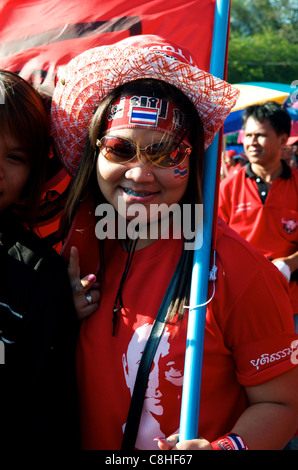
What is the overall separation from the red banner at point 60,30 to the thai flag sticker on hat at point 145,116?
1.95 feet

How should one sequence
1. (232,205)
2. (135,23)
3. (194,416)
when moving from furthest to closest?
(232,205) < (135,23) < (194,416)

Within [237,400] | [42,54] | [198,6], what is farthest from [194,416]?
[42,54]

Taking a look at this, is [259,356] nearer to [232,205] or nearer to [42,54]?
[42,54]

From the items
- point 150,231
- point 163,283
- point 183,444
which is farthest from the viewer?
point 150,231

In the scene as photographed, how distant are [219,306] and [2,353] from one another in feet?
2.12

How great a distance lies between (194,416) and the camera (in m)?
1.35

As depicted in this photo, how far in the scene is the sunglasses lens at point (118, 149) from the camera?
1.50 meters

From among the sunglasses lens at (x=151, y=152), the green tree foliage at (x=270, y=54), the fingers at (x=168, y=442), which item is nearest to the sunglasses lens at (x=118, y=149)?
the sunglasses lens at (x=151, y=152)

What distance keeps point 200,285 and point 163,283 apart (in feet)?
0.47

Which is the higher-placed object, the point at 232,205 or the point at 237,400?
the point at 232,205

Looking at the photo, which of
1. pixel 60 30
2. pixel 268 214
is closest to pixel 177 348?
pixel 60 30

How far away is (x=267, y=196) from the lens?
3764 millimetres

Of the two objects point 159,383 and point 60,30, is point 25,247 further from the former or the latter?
point 60,30

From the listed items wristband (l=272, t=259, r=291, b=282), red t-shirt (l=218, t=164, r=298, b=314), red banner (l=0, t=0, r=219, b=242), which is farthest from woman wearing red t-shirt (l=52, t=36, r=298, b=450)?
red t-shirt (l=218, t=164, r=298, b=314)
